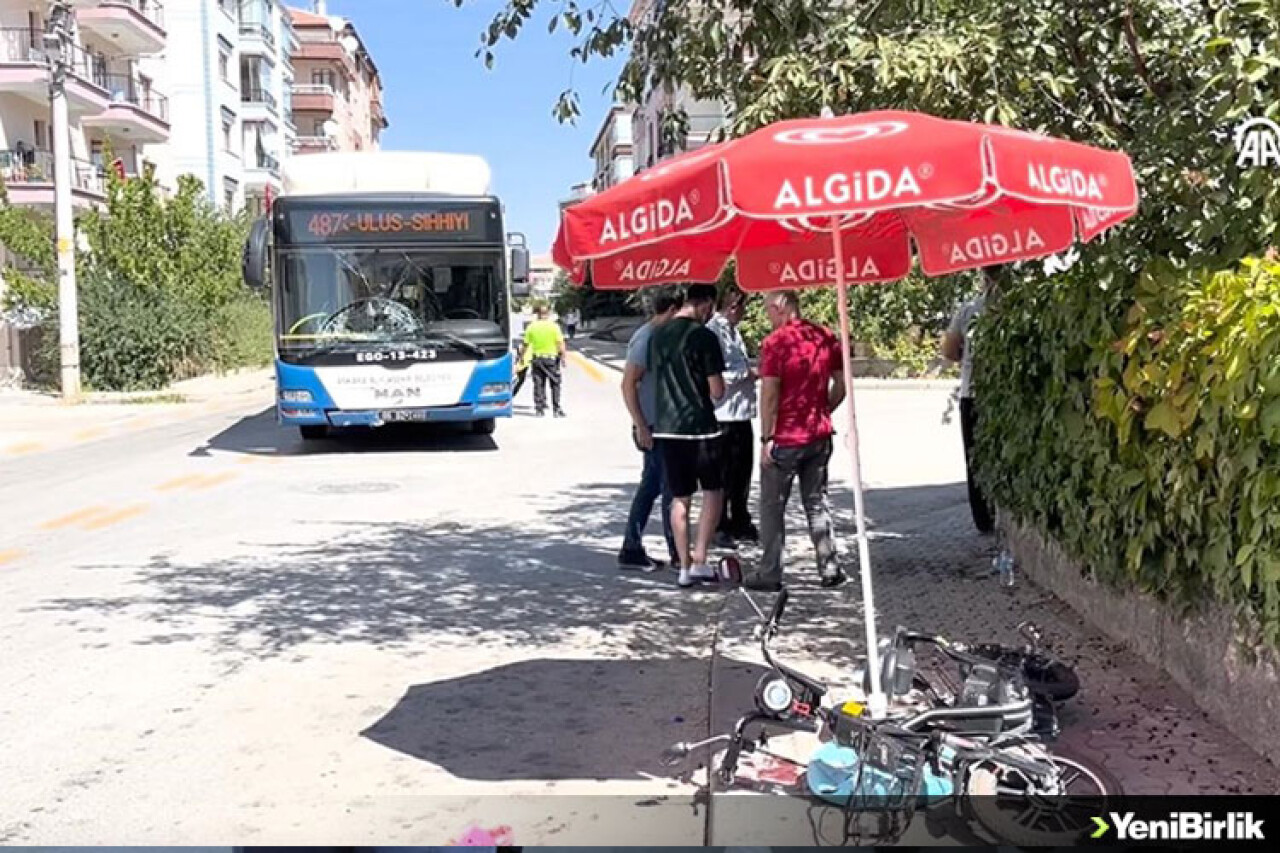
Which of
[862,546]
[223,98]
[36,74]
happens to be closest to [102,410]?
[36,74]

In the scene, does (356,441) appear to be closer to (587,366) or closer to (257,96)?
(587,366)

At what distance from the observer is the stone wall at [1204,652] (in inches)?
170

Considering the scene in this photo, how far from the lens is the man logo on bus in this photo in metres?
4.98

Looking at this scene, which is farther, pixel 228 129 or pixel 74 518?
pixel 228 129

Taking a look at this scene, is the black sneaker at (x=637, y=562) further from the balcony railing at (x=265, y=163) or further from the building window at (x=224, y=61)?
the balcony railing at (x=265, y=163)

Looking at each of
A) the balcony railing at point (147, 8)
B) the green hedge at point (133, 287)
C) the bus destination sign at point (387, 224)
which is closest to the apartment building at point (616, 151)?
the balcony railing at point (147, 8)

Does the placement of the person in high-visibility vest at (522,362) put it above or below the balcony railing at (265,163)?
below

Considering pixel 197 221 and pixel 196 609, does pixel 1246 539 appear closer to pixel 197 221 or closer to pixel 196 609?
pixel 196 609

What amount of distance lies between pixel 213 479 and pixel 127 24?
32975 mm

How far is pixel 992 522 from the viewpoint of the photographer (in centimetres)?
902

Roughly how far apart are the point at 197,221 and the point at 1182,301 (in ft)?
97.1

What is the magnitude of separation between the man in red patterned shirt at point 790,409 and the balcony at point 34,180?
31682 millimetres

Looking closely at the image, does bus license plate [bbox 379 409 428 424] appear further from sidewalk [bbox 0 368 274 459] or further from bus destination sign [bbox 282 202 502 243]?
sidewalk [bbox 0 368 274 459]

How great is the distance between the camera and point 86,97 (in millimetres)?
36531
